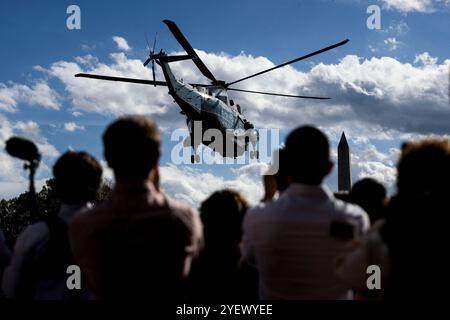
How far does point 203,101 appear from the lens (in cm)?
2536

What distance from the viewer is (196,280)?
12.3 feet

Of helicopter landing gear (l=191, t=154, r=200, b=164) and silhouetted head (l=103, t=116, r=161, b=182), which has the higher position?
helicopter landing gear (l=191, t=154, r=200, b=164)

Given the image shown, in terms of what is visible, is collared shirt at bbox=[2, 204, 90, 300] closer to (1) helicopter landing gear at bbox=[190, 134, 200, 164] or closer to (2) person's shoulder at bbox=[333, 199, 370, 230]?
(2) person's shoulder at bbox=[333, 199, 370, 230]

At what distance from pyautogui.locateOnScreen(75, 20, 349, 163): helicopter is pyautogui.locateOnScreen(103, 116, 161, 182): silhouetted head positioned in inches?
749

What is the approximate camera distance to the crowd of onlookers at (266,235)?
8.66 ft

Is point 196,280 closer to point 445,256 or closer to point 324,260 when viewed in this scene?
point 324,260

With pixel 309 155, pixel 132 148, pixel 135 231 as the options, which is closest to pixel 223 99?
pixel 309 155

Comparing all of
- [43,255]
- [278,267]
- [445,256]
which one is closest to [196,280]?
[278,267]

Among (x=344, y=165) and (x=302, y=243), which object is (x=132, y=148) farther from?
(x=344, y=165)

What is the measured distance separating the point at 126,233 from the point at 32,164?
157 cm

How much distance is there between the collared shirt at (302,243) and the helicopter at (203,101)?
751 inches

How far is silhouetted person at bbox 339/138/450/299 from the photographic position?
259cm

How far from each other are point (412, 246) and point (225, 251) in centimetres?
163

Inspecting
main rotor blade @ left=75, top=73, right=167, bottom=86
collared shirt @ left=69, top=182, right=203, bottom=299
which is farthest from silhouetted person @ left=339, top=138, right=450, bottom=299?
main rotor blade @ left=75, top=73, right=167, bottom=86
